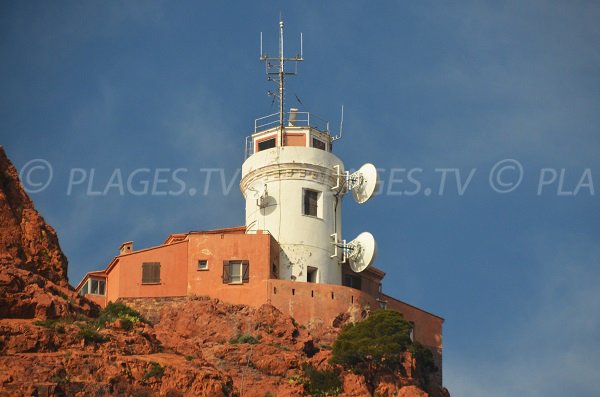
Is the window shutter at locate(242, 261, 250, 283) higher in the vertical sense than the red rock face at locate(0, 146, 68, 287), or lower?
higher

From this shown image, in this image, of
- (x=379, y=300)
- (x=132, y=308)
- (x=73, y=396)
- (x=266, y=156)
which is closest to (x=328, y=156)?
(x=266, y=156)

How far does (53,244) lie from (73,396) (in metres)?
7.20

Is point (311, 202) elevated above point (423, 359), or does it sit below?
above

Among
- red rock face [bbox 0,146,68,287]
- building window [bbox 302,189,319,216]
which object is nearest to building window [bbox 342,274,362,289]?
building window [bbox 302,189,319,216]

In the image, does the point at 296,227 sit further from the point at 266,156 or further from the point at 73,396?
the point at 73,396

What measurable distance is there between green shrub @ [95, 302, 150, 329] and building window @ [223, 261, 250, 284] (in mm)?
4486

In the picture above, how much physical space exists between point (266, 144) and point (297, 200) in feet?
13.2

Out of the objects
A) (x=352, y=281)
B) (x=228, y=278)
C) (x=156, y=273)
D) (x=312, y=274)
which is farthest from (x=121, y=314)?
(x=352, y=281)

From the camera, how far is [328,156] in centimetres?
6931

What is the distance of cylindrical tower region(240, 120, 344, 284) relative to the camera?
220ft

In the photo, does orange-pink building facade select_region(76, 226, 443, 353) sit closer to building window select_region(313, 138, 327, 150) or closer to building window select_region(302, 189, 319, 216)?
building window select_region(302, 189, 319, 216)

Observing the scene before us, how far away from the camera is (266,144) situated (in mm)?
70188

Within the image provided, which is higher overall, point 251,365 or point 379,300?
point 379,300

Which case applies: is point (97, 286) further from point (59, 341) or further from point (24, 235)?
point (59, 341)
